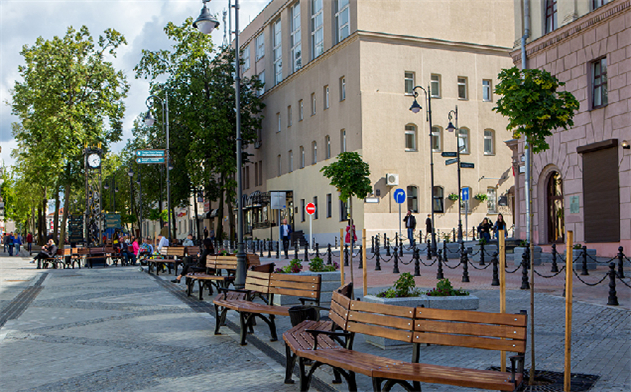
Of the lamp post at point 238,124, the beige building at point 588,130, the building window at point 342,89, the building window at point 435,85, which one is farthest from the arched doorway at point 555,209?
the building window at point 342,89

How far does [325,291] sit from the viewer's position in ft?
41.6

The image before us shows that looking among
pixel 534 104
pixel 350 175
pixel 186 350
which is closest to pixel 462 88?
pixel 350 175

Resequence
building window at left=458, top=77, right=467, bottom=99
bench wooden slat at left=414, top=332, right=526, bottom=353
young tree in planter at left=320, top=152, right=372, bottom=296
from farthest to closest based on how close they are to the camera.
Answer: building window at left=458, top=77, right=467, bottom=99 → young tree in planter at left=320, top=152, right=372, bottom=296 → bench wooden slat at left=414, top=332, right=526, bottom=353

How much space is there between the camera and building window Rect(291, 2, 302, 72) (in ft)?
167

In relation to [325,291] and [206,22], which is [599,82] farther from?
[325,291]

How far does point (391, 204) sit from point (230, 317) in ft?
96.5

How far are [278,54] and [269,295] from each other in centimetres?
4685

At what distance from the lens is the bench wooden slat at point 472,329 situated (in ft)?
17.3

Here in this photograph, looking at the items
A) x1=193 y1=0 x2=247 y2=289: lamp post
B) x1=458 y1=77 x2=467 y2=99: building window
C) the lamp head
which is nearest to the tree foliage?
x1=193 y1=0 x2=247 y2=289: lamp post

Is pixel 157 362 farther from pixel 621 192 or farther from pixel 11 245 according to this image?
pixel 11 245

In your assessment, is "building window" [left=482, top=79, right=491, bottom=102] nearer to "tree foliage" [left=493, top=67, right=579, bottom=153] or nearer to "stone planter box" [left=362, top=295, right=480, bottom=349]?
"stone planter box" [left=362, top=295, right=480, bottom=349]

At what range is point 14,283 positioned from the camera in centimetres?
2081

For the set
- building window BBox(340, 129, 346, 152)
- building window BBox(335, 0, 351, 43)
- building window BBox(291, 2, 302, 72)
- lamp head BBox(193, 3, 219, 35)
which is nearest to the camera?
lamp head BBox(193, 3, 219, 35)

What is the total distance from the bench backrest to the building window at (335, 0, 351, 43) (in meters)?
38.0
